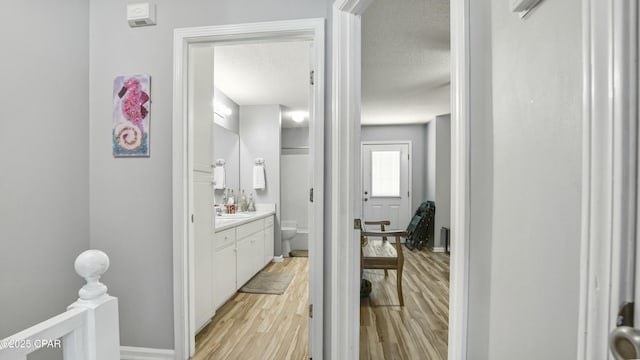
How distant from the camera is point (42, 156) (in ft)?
5.31

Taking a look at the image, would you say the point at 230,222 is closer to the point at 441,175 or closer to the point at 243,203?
the point at 243,203

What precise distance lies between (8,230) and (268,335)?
1707 mm

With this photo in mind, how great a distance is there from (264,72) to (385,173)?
12.1ft

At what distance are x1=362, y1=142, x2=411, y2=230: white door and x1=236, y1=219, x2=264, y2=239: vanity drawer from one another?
2.83 metres

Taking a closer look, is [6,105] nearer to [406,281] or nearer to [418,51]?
[418,51]

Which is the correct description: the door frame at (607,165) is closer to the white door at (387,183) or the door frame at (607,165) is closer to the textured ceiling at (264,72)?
the textured ceiling at (264,72)

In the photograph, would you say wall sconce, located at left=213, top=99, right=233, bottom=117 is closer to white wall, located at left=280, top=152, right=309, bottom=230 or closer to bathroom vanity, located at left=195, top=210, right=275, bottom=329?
white wall, located at left=280, top=152, right=309, bottom=230

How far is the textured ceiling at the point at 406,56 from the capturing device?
2143mm

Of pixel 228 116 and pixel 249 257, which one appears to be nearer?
pixel 249 257

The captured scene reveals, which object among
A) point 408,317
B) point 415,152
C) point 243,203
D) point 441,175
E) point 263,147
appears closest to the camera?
point 408,317

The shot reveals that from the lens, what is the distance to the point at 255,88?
3.88 metres

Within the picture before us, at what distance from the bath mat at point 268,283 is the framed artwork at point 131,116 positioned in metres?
2.00

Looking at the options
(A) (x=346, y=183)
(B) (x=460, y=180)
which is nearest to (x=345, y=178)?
(A) (x=346, y=183)

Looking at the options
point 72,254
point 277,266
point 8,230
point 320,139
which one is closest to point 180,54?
point 320,139
